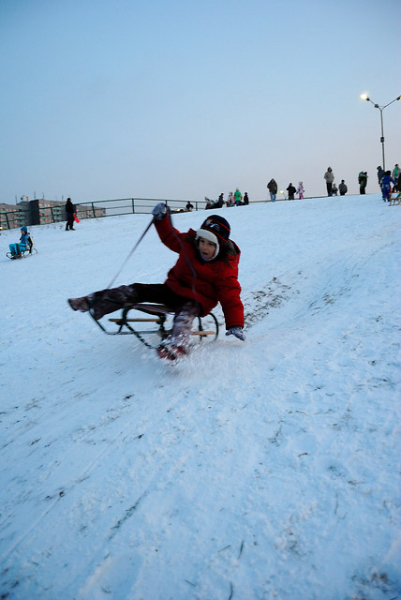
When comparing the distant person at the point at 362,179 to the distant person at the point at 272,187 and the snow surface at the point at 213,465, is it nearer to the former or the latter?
the distant person at the point at 272,187

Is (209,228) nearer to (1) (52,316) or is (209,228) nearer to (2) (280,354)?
(2) (280,354)

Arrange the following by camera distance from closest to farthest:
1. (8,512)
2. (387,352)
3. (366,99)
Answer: (8,512), (387,352), (366,99)

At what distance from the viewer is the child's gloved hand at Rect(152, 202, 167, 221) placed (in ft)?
11.8

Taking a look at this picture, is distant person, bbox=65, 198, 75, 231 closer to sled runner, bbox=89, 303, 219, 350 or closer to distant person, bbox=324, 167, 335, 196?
sled runner, bbox=89, 303, 219, 350

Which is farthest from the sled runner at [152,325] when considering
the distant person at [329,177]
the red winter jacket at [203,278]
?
the distant person at [329,177]

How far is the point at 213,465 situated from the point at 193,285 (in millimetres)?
1879

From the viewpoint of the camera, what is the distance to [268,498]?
1.71 meters

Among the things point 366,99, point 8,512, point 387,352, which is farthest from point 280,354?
point 366,99

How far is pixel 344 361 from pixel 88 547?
89.1 inches

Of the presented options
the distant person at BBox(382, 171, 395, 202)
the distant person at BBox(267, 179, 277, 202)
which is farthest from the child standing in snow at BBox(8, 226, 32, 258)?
the distant person at BBox(267, 179, 277, 202)

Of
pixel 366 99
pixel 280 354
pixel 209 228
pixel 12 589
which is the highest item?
pixel 366 99

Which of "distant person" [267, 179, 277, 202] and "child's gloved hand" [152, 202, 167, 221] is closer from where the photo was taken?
"child's gloved hand" [152, 202, 167, 221]

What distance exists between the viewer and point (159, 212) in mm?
3615

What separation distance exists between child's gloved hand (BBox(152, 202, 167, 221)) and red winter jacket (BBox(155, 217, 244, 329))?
5 cm
